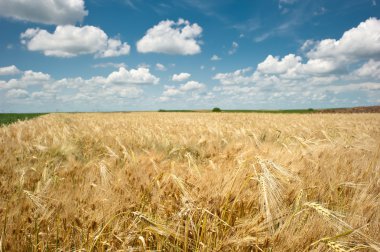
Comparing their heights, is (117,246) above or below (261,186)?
below

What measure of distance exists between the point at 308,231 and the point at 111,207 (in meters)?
1.16

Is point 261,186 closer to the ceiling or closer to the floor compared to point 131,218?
closer to the ceiling

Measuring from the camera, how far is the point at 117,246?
1505 millimetres

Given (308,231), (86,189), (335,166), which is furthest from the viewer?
(335,166)

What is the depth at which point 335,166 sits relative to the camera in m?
2.35

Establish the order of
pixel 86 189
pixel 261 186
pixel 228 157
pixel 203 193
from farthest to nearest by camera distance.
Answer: pixel 228 157 → pixel 86 189 → pixel 203 193 → pixel 261 186

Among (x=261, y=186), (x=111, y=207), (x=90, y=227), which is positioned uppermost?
(x=261, y=186)

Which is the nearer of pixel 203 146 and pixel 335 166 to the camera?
pixel 335 166

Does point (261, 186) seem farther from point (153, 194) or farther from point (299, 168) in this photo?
point (299, 168)

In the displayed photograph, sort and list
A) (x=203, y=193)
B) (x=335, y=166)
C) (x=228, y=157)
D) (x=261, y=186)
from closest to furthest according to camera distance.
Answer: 1. (x=261, y=186)
2. (x=203, y=193)
3. (x=335, y=166)
4. (x=228, y=157)

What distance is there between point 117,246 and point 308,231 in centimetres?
112

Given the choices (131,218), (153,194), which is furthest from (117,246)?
(153,194)

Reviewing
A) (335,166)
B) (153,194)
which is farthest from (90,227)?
(335,166)

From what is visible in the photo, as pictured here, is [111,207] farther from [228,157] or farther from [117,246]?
[228,157]
